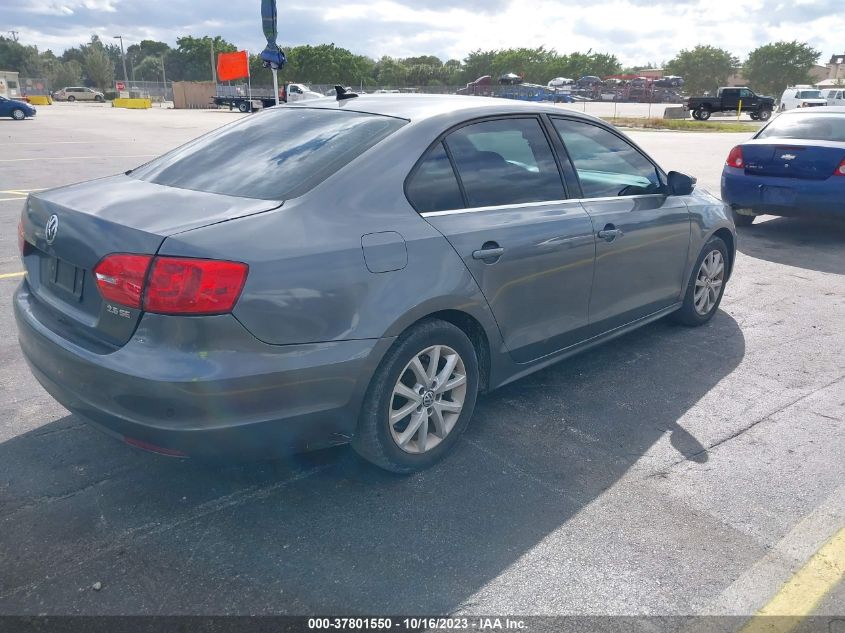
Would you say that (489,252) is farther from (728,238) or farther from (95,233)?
(728,238)

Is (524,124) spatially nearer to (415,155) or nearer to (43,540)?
(415,155)

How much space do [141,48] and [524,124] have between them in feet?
612

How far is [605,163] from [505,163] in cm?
99

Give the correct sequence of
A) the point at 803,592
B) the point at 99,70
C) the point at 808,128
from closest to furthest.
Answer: the point at 803,592, the point at 808,128, the point at 99,70

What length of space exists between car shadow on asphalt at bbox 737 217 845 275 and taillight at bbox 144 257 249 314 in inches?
270

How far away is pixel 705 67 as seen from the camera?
79312mm

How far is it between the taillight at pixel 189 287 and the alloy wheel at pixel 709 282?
12.4 ft

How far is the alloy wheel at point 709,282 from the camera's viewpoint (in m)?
5.22

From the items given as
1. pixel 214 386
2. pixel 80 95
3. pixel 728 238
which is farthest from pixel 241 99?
pixel 214 386

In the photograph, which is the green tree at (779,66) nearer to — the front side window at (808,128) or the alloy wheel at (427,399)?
the front side window at (808,128)

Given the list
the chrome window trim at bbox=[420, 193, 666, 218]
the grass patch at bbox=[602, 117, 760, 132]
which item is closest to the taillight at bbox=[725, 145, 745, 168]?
the chrome window trim at bbox=[420, 193, 666, 218]

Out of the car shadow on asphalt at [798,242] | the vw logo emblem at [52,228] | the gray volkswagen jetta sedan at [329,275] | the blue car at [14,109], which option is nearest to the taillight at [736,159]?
the car shadow on asphalt at [798,242]

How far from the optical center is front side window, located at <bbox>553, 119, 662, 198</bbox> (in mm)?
4055

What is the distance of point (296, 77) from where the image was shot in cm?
9169
